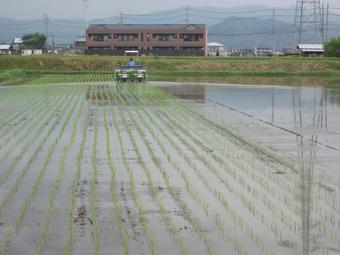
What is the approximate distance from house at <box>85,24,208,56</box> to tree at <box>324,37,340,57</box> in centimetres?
1439

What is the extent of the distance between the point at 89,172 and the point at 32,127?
5.01 meters

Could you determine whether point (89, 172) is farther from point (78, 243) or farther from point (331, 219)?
point (331, 219)

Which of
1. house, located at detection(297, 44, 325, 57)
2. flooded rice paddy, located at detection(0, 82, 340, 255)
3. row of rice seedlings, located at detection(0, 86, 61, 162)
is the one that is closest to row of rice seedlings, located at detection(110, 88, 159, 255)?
flooded rice paddy, located at detection(0, 82, 340, 255)

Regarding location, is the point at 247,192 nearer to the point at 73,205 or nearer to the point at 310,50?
the point at 73,205

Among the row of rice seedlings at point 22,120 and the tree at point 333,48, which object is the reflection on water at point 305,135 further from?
the tree at point 333,48

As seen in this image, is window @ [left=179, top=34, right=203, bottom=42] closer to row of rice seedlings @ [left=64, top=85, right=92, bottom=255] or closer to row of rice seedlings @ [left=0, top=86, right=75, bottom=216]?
row of rice seedlings @ [left=0, top=86, right=75, bottom=216]

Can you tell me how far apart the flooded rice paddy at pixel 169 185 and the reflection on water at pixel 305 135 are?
2cm

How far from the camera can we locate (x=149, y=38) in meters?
64.9

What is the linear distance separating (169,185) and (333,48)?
166 feet

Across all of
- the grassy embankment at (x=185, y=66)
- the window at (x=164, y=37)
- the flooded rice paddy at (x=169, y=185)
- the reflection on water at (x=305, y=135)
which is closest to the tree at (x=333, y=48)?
the grassy embankment at (x=185, y=66)

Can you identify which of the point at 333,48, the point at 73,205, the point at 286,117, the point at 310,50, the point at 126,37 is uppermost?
the point at 126,37

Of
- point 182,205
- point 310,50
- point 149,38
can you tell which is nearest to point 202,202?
point 182,205

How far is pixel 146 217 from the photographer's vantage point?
5.41 meters

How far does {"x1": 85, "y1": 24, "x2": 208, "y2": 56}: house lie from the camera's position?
211 feet
